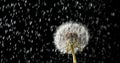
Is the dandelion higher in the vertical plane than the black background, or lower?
lower

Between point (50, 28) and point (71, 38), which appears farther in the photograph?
point (50, 28)

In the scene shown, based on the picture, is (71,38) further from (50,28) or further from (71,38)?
(50,28)

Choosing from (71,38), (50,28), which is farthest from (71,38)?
(50,28)

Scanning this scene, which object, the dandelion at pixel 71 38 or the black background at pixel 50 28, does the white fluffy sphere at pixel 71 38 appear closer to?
the dandelion at pixel 71 38

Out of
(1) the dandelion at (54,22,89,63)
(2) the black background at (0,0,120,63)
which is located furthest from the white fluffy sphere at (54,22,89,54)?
(2) the black background at (0,0,120,63)

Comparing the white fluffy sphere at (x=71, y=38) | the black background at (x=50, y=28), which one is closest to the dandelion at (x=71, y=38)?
the white fluffy sphere at (x=71, y=38)

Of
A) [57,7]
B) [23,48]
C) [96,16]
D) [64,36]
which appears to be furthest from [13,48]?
[64,36]

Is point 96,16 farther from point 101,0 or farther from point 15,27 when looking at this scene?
point 15,27

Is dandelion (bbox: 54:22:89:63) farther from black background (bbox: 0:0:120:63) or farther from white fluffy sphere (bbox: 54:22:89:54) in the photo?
black background (bbox: 0:0:120:63)
